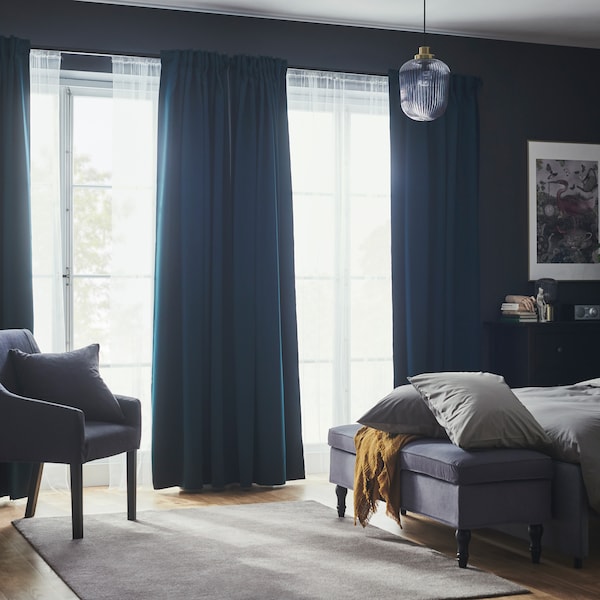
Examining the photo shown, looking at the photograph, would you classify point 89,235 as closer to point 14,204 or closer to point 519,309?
point 14,204

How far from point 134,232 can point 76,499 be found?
179 centimetres

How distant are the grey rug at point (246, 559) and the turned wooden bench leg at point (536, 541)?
26 cm

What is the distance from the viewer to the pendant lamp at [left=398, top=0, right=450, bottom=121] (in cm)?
457

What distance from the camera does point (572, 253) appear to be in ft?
21.2

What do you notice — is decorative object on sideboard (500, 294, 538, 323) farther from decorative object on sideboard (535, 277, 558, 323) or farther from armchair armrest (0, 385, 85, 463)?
armchair armrest (0, 385, 85, 463)

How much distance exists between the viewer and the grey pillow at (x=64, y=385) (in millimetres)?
4699

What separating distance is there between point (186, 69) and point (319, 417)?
2.14 m

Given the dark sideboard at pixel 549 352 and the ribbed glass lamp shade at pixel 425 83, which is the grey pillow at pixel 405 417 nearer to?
the ribbed glass lamp shade at pixel 425 83

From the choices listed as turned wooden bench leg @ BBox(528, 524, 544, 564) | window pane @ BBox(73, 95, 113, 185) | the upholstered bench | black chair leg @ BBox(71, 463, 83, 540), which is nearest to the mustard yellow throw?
the upholstered bench

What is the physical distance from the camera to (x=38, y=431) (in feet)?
14.1

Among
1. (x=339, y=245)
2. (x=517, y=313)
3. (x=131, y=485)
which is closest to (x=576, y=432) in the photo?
(x=131, y=485)

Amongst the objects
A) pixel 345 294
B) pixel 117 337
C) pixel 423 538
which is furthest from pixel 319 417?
pixel 423 538

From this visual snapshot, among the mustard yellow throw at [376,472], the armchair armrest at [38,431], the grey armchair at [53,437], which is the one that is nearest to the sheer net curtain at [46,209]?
the grey armchair at [53,437]

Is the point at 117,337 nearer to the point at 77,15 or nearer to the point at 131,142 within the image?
the point at 131,142
